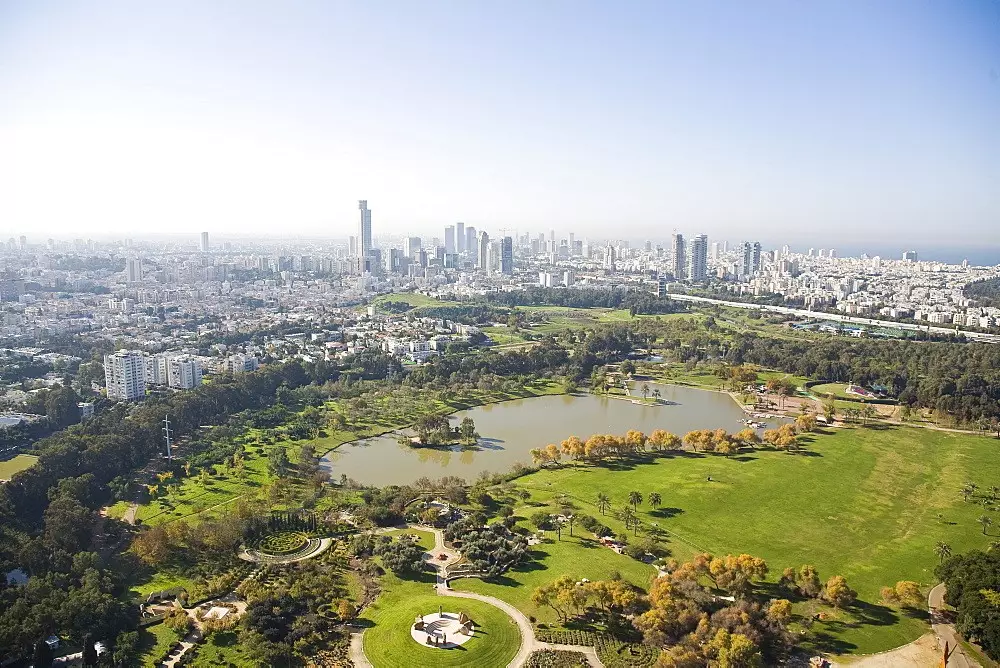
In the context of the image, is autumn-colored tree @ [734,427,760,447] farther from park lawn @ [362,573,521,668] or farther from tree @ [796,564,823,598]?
park lawn @ [362,573,521,668]

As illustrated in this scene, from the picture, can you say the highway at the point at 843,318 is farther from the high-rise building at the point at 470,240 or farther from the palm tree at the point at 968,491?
the high-rise building at the point at 470,240

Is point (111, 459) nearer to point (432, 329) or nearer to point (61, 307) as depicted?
point (432, 329)

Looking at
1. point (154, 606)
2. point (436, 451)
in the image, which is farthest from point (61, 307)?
point (154, 606)

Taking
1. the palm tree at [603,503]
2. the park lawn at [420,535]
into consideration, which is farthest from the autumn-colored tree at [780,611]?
the park lawn at [420,535]

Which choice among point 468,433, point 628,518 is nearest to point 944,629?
point 628,518

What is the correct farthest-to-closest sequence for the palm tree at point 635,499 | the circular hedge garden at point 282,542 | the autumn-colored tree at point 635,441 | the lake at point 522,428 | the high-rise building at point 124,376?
the high-rise building at point 124,376
the autumn-colored tree at point 635,441
the lake at point 522,428
the palm tree at point 635,499
the circular hedge garden at point 282,542
